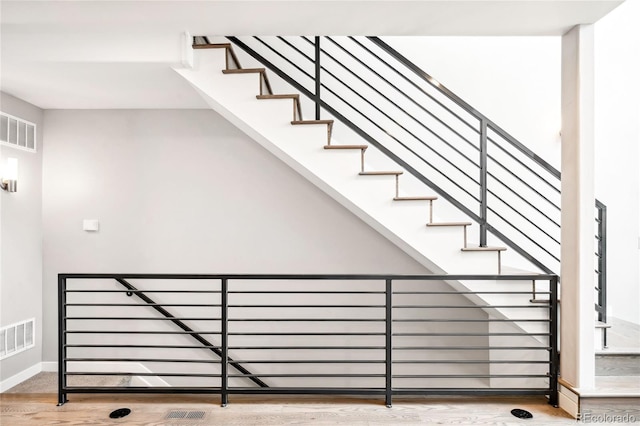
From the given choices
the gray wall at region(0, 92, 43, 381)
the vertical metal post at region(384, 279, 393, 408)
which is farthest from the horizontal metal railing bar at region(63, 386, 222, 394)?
the gray wall at region(0, 92, 43, 381)

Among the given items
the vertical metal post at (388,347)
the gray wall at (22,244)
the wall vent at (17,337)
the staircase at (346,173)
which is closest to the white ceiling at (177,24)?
the staircase at (346,173)

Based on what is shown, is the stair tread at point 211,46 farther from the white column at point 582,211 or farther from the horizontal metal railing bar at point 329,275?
the white column at point 582,211

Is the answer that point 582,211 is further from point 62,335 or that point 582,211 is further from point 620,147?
point 62,335

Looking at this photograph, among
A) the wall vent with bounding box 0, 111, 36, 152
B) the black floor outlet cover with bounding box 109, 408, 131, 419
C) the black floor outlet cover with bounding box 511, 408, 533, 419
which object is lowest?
the black floor outlet cover with bounding box 109, 408, 131, 419

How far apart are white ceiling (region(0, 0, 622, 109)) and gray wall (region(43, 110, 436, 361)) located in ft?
3.18

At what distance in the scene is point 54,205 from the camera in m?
4.43

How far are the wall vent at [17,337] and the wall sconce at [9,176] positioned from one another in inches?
48.2

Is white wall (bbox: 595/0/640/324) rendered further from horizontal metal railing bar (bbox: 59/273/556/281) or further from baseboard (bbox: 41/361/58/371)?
baseboard (bbox: 41/361/58/371)

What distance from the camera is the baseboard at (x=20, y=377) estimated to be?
3.82 m

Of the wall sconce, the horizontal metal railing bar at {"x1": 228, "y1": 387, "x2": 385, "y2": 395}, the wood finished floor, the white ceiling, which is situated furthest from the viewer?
the wall sconce

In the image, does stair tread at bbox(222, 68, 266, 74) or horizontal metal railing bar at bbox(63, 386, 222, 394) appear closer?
horizontal metal railing bar at bbox(63, 386, 222, 394)

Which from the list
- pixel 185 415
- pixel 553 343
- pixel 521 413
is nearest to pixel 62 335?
pixel 185 415

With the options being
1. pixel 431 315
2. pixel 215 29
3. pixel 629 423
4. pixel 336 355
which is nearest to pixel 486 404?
pixel 629 423

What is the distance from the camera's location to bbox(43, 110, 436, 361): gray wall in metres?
4.37
